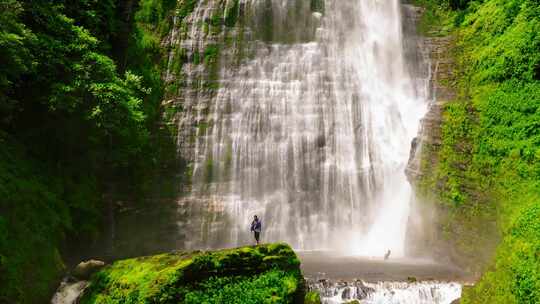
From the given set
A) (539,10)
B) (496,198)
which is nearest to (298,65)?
(539,10)

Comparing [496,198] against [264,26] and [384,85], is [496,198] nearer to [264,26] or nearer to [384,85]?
[384,85]

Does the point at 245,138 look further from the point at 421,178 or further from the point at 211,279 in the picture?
the point at 211,279

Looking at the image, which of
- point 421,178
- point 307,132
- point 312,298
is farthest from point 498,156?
point 307,132

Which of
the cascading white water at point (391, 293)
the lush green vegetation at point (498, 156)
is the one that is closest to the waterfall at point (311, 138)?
the lush green vegetation at point (498, 156)

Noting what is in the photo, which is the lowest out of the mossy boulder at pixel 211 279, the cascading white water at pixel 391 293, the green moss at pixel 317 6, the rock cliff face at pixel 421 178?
the cascading white water at pixel 391 293

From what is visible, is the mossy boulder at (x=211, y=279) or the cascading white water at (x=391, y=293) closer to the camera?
the mossy boulder at (x=211, y=279)

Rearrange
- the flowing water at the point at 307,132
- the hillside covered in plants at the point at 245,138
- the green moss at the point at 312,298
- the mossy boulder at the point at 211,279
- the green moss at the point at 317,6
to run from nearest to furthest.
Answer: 1. the mossy boulder at the point at 211,279
2. the green moss at the point at 312,298
3. the hillside covered in plants at the point at 245,138
4. the flowing water at the point at 307,132
5. the green moss at the point at 317,6

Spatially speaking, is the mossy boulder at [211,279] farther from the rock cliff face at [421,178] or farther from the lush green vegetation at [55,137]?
the rock cliff face at [421,178]

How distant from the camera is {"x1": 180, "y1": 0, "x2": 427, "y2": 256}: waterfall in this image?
21141 mm

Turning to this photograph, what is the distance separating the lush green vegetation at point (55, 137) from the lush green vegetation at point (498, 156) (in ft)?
39.3

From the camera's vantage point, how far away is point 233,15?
2611 cm

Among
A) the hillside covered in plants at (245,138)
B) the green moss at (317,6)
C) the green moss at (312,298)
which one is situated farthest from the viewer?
the green moss at (317,6)

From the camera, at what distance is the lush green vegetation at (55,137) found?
44.5 ft

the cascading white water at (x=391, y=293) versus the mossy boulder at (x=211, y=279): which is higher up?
the mossy boulder at (x=211, y=279)
